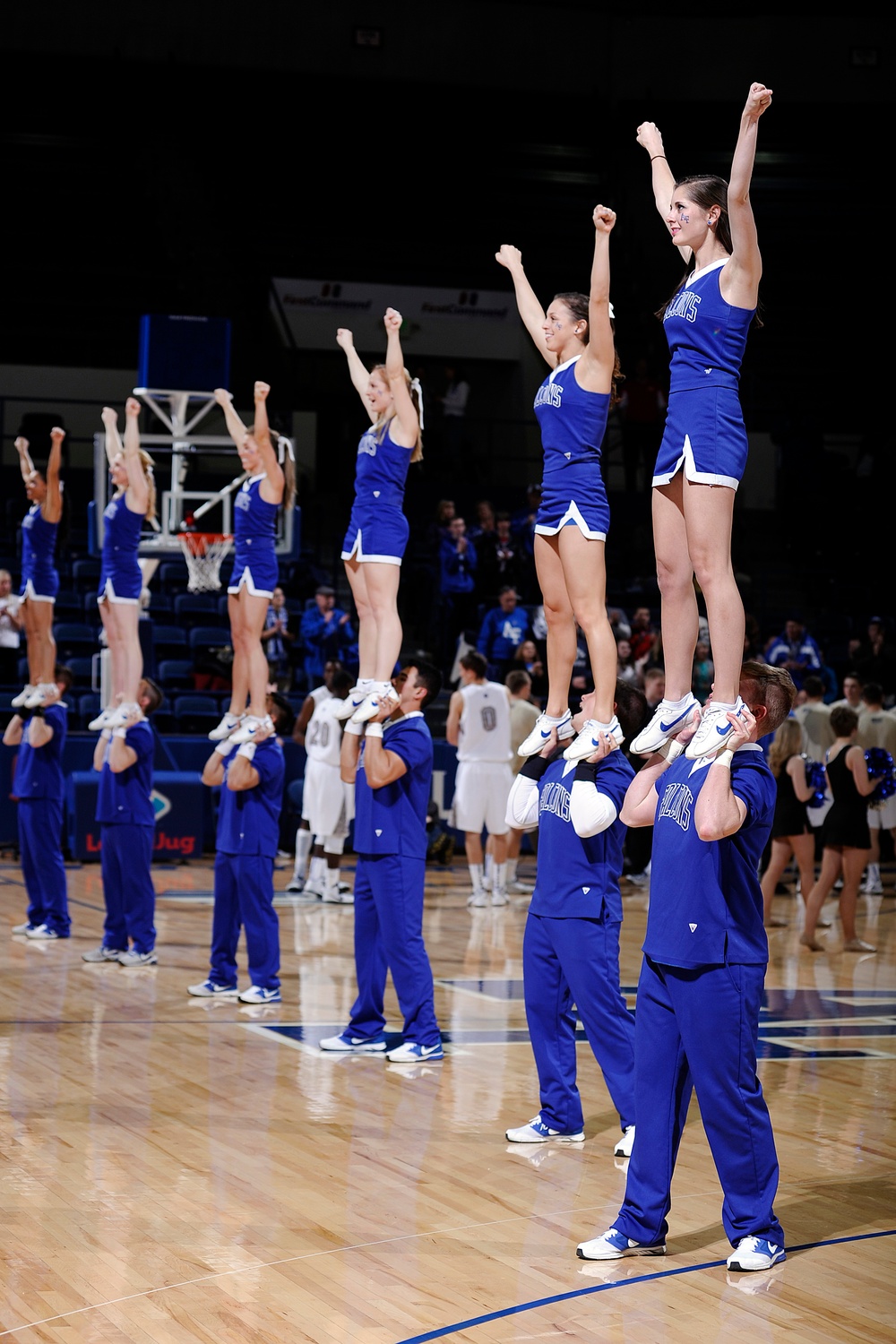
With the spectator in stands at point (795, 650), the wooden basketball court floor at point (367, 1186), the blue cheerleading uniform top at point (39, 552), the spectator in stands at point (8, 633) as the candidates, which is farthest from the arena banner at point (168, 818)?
the spectator in stands at point (795, 650)

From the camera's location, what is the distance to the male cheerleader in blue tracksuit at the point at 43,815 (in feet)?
35.1

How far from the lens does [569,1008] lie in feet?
20.2

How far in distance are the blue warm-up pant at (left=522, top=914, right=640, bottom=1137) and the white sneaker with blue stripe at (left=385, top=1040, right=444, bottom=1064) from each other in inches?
53.8

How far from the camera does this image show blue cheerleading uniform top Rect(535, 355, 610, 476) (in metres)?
5.84

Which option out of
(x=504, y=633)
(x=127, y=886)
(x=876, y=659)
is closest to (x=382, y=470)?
(x=127, y=886)

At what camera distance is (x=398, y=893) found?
7230 millimetres

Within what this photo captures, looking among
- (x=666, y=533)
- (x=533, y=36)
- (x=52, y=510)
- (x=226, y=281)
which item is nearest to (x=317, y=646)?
(x=52, y=510)

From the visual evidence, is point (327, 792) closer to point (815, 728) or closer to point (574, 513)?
point (815, 728)

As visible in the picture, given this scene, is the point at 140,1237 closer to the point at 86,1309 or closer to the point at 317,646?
the point at 86,1309

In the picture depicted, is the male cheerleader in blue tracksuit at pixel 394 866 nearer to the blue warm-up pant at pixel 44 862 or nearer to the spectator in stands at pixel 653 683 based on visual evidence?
the blue warm-up pant at pixel 44 862

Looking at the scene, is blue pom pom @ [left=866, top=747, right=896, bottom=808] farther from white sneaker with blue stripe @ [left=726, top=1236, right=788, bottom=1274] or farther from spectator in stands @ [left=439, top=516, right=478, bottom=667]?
white sneaker with blue stripe @ [left=726, top=1236, right=788, bottom=1274]

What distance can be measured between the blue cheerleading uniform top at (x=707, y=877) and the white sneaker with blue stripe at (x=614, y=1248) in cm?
86

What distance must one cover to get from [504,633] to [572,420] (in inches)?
421

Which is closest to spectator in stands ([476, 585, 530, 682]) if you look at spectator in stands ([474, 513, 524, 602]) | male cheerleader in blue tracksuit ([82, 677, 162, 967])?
spectator in stands ([474, 513, 524, 602])
